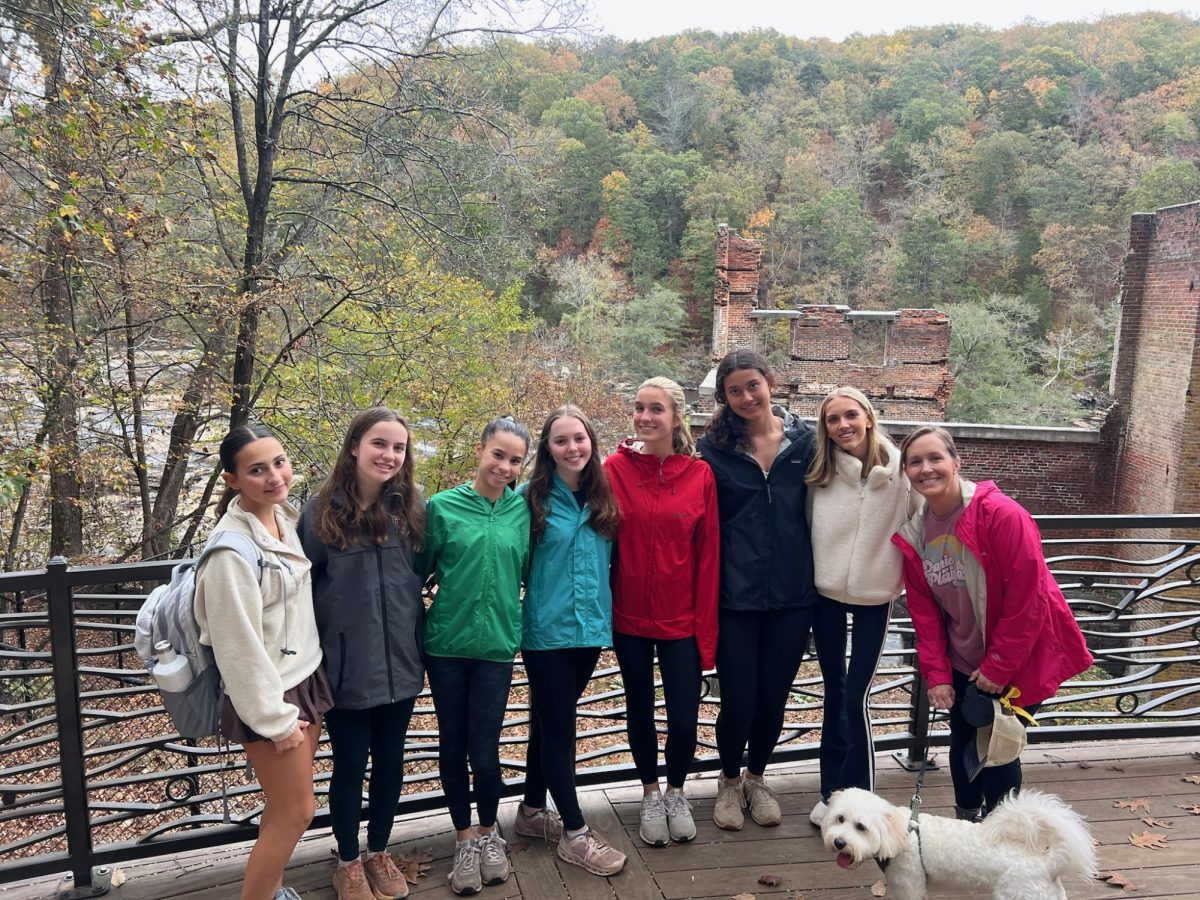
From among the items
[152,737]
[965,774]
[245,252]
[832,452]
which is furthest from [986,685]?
[245,252]

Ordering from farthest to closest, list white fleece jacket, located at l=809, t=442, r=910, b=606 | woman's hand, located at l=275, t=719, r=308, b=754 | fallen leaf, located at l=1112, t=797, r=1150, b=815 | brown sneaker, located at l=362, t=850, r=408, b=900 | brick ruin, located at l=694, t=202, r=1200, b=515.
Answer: brick ruin, located at l=694, t=202, r=1200, b=515 → fallen leaf, located at l=1112, t=797, r=1150, b=815 → white fleece jacket, located at l=809, t=442, r=910, b=606 → brown sneaker, located at l=362, t=850, r=408, b=900 → woman's hand, located at l=275, t=719, r=308, b=754

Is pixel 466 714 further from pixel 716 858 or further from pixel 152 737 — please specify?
pixel 152 737

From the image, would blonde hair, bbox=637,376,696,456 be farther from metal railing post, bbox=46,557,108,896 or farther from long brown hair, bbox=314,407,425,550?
metal railing post, bbox=46,557,108,896

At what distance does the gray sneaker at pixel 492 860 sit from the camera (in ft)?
8.43

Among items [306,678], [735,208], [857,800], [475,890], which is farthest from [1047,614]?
[735,208]

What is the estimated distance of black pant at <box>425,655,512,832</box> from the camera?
2.47 meters

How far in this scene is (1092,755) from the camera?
3.46m

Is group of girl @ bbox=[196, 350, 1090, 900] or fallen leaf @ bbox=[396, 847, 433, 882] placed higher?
group of girl @ bbox=[196, 350, 1090, 900]

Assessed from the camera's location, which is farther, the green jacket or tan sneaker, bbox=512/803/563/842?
tan sneaker, bbox=512/803/563/842

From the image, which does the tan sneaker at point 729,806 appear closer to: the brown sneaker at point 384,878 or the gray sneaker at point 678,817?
the gray sneaker at point 678,817

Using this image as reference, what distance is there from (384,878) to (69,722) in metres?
1.10

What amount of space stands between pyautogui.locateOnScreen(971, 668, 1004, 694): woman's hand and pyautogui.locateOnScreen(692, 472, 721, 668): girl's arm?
823 mm

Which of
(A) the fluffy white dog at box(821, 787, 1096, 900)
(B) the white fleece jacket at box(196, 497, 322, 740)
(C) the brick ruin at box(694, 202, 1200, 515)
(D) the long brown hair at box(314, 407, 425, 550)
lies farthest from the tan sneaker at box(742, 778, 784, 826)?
(C) the brick ruin at box(694, 202, 1200, 515)

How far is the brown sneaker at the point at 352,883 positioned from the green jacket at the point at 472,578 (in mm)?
731
